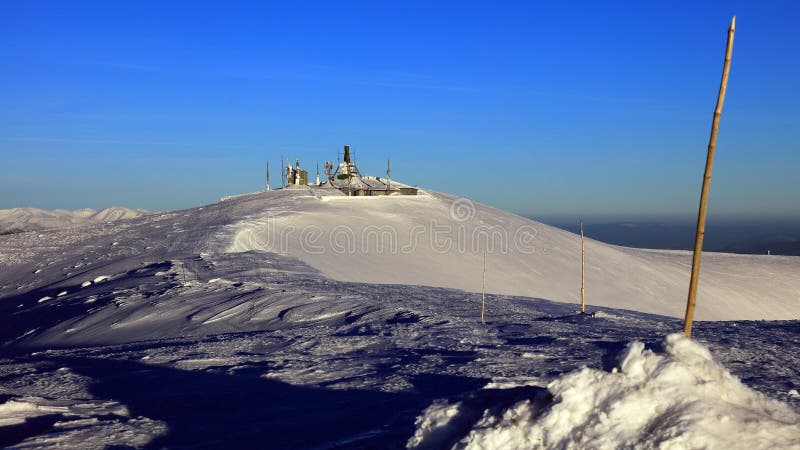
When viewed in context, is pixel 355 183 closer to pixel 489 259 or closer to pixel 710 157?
pixel 489 259

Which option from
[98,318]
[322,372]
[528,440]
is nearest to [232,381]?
[322,372]

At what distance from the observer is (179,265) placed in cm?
2098

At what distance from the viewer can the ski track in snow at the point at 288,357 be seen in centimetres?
633

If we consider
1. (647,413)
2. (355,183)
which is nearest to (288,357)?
(647,413)

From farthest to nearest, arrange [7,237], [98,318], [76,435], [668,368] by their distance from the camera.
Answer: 1. [7,237]
2. [98,318]
3. [76,435]
4. [668,368]

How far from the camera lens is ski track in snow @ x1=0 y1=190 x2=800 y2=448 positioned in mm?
6328

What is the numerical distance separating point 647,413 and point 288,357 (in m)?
6.05

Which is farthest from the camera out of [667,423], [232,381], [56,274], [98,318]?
[56,274]

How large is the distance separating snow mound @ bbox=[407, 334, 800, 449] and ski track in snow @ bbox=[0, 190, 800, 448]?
0.08m

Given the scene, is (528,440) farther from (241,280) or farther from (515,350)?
(241,280)

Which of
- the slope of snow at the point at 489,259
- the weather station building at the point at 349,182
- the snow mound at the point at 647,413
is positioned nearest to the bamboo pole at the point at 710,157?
the snow mound at the point at 647,413

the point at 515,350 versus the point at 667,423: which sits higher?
the point at 667,423

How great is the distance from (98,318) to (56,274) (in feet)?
36.4

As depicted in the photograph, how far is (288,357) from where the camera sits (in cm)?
946
